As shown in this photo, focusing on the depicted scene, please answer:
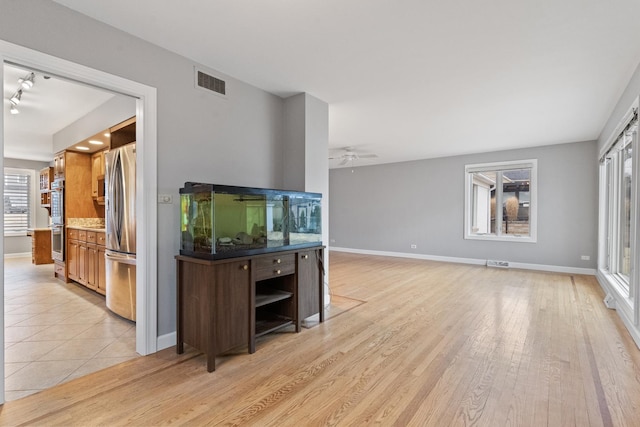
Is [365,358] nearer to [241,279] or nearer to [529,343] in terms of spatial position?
[241,279]

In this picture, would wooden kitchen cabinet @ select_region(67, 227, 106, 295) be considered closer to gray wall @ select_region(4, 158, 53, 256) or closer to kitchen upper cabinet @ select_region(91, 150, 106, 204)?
kitchen upper cabinet @ select_region(91, 150, 106, 204)

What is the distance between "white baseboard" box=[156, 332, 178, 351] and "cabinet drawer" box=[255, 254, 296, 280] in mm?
913

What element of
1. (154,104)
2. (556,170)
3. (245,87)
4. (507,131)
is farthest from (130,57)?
(556,170)

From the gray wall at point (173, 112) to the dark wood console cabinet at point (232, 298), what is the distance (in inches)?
14.5

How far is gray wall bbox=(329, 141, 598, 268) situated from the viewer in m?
6.00

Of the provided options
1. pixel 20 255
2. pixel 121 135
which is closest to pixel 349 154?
pixel 121 135

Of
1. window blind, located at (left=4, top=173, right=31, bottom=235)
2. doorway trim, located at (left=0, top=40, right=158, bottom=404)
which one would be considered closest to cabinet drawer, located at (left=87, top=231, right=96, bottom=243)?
doorway trim, located at (left=0, top=40, right=158, bottom=404)

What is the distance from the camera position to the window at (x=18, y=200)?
763cm

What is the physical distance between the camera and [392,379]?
2.20 meters

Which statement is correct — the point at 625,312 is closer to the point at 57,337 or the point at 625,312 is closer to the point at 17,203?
the point at 57,337

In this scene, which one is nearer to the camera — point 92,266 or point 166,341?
point 166,341

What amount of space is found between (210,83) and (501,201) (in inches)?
259

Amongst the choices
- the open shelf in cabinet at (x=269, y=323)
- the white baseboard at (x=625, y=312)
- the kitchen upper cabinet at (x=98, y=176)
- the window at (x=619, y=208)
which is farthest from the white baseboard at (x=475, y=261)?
the kitchen upper cabinet at (x=98, y=176)

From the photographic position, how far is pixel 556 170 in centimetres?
620
